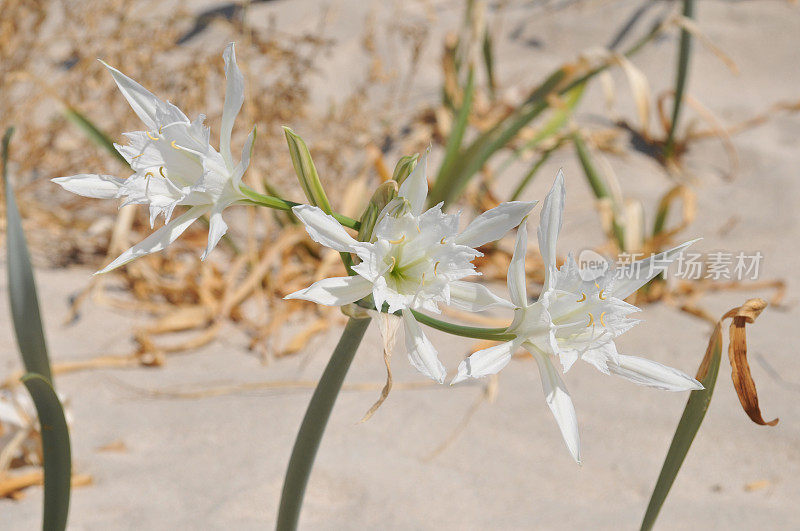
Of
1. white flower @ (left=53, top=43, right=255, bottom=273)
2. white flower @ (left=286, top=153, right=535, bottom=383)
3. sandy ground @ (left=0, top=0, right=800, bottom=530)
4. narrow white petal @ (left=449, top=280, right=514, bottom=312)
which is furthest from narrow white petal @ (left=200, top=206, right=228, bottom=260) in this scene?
sandy ground @ (left=0, top=0, right=800, bottom=530)

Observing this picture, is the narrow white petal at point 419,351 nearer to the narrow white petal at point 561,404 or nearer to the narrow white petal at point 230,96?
the narrow white petal at point 561,404

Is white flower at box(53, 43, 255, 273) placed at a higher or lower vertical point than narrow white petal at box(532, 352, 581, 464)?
higher

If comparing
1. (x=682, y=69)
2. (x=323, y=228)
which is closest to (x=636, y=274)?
(x=323, y=228)

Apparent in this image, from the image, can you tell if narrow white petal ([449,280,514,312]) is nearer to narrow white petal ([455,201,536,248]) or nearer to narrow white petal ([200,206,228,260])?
narrow white petal ([455,201,536,248])

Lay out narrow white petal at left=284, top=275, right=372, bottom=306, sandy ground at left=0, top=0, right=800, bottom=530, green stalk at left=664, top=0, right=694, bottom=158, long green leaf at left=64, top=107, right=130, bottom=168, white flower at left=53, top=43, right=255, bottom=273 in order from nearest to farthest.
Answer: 1. narrow white petal at left=284, top=275, right=372, bottom=306
2. white flower at left=53, top=43, right=255, bottom=273
3. sandy ground at left=0, top=0, right=800, bottom=530
4. long green leaf at left=64, top=107, right=130, bottom=168
5. green stalk at left=664, top=0, right=694, bottom=158

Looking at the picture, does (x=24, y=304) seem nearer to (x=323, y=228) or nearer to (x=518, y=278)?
(x=323, y=228)

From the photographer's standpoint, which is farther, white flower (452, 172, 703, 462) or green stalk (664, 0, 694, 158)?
green stalk (664, 0, 694, 158)
